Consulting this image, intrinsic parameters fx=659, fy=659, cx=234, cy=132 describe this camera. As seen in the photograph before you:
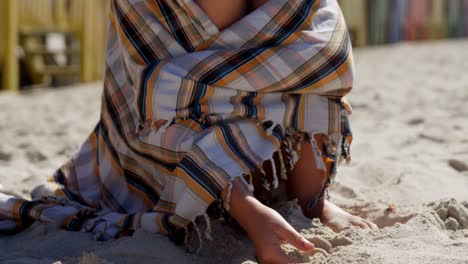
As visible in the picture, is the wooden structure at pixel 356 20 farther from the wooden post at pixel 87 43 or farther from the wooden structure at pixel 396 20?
the wooden post at pixel 87 43

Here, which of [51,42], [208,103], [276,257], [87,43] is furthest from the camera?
[51,42]

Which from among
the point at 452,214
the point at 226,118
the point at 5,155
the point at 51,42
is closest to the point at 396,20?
the point at 51,42

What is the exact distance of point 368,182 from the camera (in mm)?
2160

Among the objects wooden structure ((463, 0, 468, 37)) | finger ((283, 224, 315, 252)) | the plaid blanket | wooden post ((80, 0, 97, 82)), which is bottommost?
wooden structure ((463, 0, 468, 37))

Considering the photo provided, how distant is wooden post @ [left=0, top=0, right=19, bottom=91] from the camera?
16.8ft

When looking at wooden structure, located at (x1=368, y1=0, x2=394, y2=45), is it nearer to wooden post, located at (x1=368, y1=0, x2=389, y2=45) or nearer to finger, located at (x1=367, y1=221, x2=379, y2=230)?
wooden post, located at (x1=368, y1=0, x2=389, y2=45)

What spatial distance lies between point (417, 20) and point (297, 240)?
837 cm

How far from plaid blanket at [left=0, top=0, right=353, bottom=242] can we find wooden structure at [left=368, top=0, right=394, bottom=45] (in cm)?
716

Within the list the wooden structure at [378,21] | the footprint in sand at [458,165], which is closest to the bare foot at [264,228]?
the footprint in sand at [458,165]

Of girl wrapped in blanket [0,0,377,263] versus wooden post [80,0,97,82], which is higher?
girl wrapped in blanket [0,0,377,263]

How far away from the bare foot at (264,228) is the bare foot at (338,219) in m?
0.26

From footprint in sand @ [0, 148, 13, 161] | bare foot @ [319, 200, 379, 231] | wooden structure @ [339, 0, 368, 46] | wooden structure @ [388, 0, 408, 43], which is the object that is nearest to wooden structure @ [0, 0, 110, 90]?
footprint in sand @ [0, 148, 13, 161]

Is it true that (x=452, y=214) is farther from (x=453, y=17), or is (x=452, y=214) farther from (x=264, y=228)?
(x=453, y=17)

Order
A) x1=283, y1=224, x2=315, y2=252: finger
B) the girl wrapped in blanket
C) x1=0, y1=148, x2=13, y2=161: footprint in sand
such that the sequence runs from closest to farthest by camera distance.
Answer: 1. x1=283, y1=224, x2=315, y2=252: finger
2. the girl wrapped in blanket
3. x1=0, y1=148, x2=13, y2=161: footprint in sand
